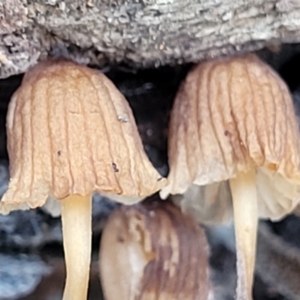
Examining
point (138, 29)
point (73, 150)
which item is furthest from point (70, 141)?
point (138, 29)

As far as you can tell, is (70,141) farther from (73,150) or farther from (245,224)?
(245,224)

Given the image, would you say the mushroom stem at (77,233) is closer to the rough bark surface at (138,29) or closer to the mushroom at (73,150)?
the mushroom at (73,150)

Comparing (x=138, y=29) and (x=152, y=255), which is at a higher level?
(x=138, y=29)

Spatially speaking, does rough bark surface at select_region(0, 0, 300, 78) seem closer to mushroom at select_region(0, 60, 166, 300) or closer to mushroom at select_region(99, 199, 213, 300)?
mushroom at select_region(0, 60, 166, 300)

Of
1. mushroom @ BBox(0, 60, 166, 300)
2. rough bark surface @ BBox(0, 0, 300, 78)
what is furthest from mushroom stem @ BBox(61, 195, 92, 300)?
rough bark surface @ BBox(0, 0, 300, 78)

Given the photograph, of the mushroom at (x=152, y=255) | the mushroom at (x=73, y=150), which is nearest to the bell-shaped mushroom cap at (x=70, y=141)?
the mushroom at (x=73, y=150)
